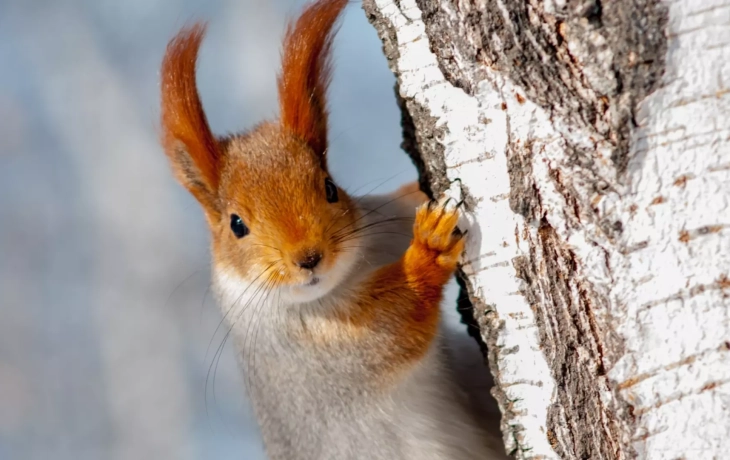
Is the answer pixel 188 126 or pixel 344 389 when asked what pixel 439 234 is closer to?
pixel 344 389

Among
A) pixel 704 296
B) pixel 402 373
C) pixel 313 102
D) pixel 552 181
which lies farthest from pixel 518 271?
pixel 313 102

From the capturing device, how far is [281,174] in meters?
1.58

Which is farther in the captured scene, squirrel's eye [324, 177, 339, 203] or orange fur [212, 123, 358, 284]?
squirrel's eye [324, 177, 339, 203]

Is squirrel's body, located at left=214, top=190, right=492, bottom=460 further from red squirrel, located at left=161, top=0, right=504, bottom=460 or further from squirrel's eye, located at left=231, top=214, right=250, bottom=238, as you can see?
squirrel's eye, located at left=231, top=214, right=250, bottom=238

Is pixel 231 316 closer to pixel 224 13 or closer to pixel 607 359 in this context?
pixel 607 359

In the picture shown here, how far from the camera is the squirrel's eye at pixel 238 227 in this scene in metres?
1.62

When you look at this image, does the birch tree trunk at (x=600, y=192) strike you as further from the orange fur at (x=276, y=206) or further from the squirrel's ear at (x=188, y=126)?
the squirrel's ear at (x=188, y=126)

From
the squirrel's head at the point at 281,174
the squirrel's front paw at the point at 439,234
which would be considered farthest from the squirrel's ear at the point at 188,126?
the squirrel's front paw at the point at 439,234

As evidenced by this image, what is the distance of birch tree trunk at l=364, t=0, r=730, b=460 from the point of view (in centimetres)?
94

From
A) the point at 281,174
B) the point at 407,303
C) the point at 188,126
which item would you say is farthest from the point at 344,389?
the point at 188,126

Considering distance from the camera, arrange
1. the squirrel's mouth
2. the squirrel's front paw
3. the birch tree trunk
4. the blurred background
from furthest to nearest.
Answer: the blurred background
the squirrel's mouth
the squirrel's front paw
the birch tree trunk

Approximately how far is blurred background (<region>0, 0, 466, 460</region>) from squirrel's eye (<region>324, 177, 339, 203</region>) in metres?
2.01

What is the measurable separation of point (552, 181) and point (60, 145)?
354 centimetres

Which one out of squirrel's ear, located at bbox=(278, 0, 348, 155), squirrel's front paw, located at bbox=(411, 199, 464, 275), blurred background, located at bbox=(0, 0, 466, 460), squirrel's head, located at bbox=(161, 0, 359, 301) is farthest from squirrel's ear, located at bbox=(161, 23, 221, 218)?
blurred background, located at bbox=(0, 0, 466, 460)
